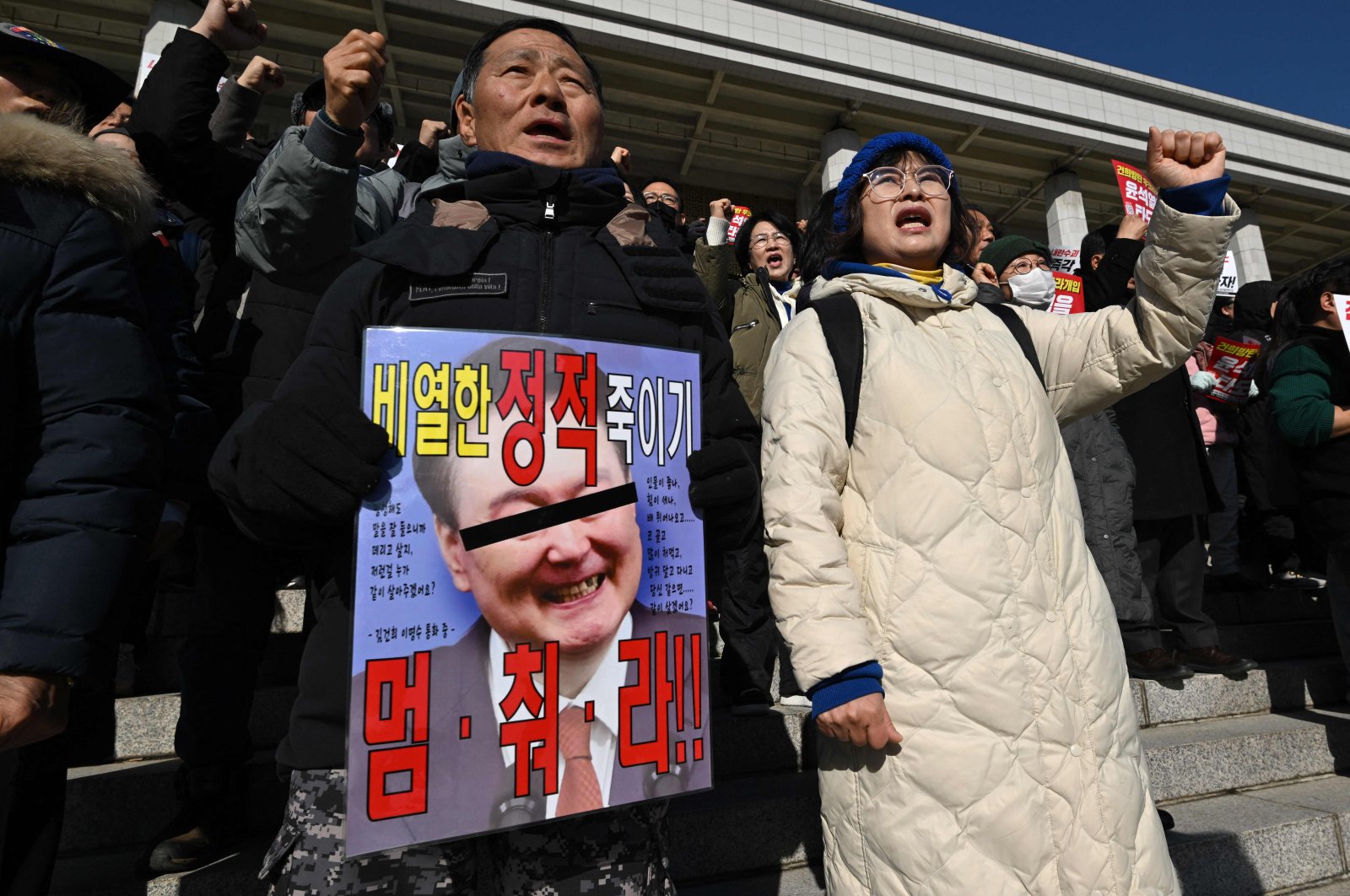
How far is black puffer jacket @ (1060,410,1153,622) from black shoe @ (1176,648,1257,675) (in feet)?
1.53

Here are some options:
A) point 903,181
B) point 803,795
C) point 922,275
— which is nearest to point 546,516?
point 922,275

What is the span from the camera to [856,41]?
412 inches

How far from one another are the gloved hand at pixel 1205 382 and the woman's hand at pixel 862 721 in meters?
4.53

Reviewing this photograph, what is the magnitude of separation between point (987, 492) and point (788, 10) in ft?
35.1

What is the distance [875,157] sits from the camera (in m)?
1.89

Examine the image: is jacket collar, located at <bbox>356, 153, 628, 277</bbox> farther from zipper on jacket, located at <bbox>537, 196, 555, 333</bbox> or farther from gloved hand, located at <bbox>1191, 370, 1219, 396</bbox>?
gloved hand, located at <bbox>1191, 370, 1219, 396</bbox>

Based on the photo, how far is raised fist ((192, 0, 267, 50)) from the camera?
6.16 feet

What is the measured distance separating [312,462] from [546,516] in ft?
1.08

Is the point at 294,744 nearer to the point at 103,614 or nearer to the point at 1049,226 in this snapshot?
the point at 103,614

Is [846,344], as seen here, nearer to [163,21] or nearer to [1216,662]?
[1216,662]

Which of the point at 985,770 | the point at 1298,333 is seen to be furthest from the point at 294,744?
the point at 1298,333

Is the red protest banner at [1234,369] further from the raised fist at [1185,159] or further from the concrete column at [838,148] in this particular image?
the concrete column at [838,148]

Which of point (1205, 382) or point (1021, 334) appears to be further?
point (1205, 382)

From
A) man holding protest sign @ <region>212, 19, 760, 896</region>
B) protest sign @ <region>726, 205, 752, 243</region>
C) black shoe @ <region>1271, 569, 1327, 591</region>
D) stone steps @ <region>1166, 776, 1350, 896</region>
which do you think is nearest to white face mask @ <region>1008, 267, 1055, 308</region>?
protest sign @ <region>726, 205, 752, 243</region>
